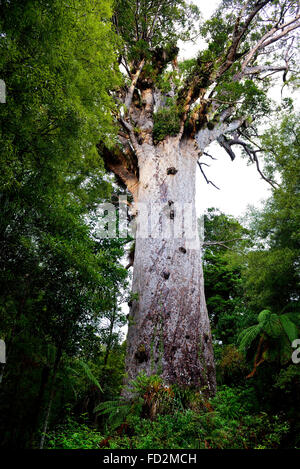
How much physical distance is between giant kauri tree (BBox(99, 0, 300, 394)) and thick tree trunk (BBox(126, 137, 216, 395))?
2 centimetres

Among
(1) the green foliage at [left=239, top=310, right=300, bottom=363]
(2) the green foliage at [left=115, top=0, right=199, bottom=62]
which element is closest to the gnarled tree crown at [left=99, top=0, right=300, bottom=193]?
(2) the green foliage at [left=115, top=0, right=199, bottom=62]

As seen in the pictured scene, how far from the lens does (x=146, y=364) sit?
16.6 feet

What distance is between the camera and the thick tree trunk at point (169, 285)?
16.7 ft

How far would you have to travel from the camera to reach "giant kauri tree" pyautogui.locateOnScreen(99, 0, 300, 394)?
211 inches

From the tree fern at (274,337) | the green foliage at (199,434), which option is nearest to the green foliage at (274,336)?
the tree fern at (274,337)

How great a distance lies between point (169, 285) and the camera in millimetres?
5859

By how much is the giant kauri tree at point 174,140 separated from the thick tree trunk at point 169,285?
0.02 metres

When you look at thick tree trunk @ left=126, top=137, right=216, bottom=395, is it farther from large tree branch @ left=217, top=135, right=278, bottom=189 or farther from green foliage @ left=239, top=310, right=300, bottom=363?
large tree branch @ left=217, top=135, right=278, bottom=189

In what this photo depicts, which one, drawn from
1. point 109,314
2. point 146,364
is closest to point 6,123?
point 109,314

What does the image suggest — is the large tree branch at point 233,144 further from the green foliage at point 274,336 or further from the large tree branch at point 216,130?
the green foliage at point 274,336

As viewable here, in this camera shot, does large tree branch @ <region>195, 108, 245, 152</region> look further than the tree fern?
Yes

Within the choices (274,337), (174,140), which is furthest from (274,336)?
(174,140)

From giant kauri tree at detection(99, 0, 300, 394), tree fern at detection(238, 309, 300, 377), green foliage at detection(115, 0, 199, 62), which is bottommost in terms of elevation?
tree fern at detection(238, 309, 300, 377)

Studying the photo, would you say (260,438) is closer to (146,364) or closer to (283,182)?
(146,364)
